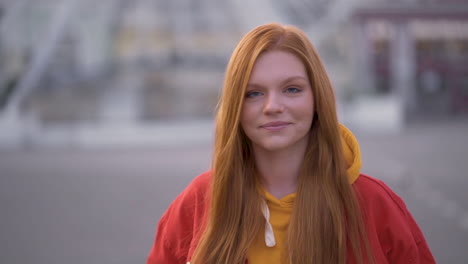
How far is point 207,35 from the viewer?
28.4 m

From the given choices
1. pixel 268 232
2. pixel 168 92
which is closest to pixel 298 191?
pixel 268 232

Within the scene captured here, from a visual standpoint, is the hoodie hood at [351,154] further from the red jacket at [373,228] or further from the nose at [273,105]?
the nose at [273,105]

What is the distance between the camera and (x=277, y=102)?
4.94 ft

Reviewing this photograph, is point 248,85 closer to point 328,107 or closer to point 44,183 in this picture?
point 328,107

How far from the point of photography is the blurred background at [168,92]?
9.05 meters

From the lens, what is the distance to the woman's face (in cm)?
150

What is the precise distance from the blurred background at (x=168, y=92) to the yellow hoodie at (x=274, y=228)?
5340mm

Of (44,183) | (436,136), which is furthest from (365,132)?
(44,183)

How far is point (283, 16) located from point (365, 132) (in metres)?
9.95

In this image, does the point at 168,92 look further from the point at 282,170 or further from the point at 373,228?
the point at 373,228

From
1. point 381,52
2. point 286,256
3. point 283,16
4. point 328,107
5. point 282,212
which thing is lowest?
point 286,256

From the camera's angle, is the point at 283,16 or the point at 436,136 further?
the point at 283,16

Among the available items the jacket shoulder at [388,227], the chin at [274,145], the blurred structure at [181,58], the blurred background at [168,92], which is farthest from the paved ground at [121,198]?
the blurred structure at [181,58]

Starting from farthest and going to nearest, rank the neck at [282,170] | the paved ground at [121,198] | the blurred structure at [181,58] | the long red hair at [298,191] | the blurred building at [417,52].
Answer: the blurred building at [417,52] < the blurred structure at [181,58] < the paved ground at [121,198] < the neck at [282,170] < the long red hair at [298,191]
